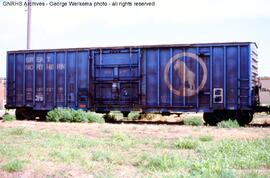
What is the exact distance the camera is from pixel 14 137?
1126 centimetres

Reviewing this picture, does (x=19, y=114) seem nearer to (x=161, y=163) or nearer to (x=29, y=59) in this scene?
(x=29, y=59)

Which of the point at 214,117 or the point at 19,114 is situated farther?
the point at 19,114

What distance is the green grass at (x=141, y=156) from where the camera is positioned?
266 inches

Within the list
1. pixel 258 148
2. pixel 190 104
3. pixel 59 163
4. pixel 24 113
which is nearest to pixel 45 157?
pixel 59 163

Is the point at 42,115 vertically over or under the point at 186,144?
over

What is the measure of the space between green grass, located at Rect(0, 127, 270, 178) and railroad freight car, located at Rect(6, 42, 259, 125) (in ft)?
19.7

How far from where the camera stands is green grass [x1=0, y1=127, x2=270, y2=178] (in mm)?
6746

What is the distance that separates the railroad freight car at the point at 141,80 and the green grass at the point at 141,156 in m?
6.01

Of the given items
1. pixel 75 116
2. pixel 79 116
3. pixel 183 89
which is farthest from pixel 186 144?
pixel 75 116

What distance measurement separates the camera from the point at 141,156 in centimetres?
791

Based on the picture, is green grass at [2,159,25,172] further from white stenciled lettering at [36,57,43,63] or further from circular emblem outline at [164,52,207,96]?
white stenciled lettering at [36,57,43,63]

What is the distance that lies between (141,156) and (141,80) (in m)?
9.69

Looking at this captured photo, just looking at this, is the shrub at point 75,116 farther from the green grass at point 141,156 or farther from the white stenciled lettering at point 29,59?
the green grass at point 141,156

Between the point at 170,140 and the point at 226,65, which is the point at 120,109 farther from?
the point at 170,140
